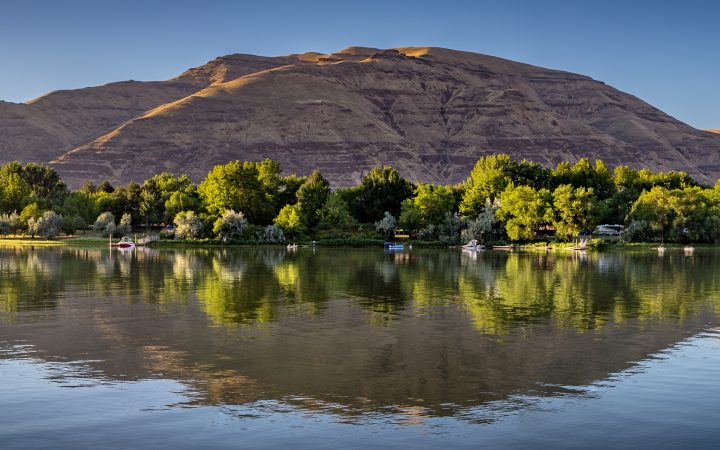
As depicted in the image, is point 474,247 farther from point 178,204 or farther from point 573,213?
point 178,204

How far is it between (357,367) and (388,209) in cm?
14713

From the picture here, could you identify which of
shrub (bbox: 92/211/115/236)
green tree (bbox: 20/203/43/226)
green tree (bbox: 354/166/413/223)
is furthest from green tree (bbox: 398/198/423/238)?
green tree (bbox: 20/203/43/226)

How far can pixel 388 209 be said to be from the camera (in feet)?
585

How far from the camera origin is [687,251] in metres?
131

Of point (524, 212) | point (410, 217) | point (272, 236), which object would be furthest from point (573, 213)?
point (272, 236)

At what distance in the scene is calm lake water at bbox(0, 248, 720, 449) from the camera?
75.5 feet

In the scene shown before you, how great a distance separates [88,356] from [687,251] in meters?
118

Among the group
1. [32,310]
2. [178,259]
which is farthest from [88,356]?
[178,259]

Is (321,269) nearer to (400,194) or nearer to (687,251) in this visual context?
(687,251)

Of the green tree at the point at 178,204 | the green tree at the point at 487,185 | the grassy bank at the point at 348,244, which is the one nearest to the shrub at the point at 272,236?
the grassy bank at the point at 348,244

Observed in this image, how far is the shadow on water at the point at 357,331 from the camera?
28.2 meters

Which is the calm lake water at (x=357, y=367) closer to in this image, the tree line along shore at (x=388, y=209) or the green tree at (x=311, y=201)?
the tree line along shore at (x=388, y=209)

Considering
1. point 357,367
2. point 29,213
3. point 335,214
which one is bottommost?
point 357,367

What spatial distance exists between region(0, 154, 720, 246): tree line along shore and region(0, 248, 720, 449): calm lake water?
87.2 meters
